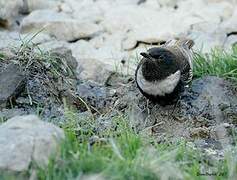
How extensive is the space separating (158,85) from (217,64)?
1.01 m

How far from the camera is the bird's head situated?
21.6ft

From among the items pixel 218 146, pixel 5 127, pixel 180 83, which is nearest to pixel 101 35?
pixel 180 83

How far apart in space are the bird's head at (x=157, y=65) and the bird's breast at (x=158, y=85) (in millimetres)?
37

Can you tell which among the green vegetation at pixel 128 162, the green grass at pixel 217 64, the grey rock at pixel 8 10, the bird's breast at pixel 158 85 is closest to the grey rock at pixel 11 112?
the bird's breast at pixel 158 85

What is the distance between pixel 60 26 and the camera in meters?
9.10

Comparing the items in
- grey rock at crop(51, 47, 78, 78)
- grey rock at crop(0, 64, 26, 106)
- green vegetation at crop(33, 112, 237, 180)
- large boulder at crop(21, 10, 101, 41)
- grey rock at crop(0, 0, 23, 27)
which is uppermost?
grey rock at crop(0, 0, 23, 27)

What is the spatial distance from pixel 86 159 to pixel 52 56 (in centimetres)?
284

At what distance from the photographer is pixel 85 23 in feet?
30.6

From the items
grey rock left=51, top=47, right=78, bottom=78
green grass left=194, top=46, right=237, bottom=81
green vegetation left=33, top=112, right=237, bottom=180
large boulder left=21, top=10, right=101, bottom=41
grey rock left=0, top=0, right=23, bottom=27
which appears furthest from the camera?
grey rock left=0, top=0, right=23, bottom=27

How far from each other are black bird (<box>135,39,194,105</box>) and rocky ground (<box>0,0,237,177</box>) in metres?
0.27

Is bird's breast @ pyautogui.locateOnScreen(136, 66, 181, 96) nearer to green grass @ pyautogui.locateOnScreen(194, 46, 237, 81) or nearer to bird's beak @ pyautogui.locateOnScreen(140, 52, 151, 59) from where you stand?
bird's beak @ pyautogui.locateOnScreen(140, 52, 151, 59)

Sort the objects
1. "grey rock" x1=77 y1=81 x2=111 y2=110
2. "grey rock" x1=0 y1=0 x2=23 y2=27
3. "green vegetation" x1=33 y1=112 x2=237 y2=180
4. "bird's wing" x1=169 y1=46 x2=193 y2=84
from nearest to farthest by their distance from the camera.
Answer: "green vegetation" x1=33 y1=112 x2=237 y2=180, "bird's wing" x1=169 y1=46 x2=193 y2=84, "grey rock" x1=77 y1=81 x2=111 y2=110, "grey rock" x1=0 y1=0 x2=23 y2=27

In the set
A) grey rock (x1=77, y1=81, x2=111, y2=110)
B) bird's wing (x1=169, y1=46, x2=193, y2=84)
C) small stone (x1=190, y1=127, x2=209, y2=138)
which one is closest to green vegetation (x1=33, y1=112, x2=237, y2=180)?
small stone (x1=190, y1=127, x2=209, y2=138)

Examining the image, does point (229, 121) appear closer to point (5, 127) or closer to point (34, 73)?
point (34, 73)
